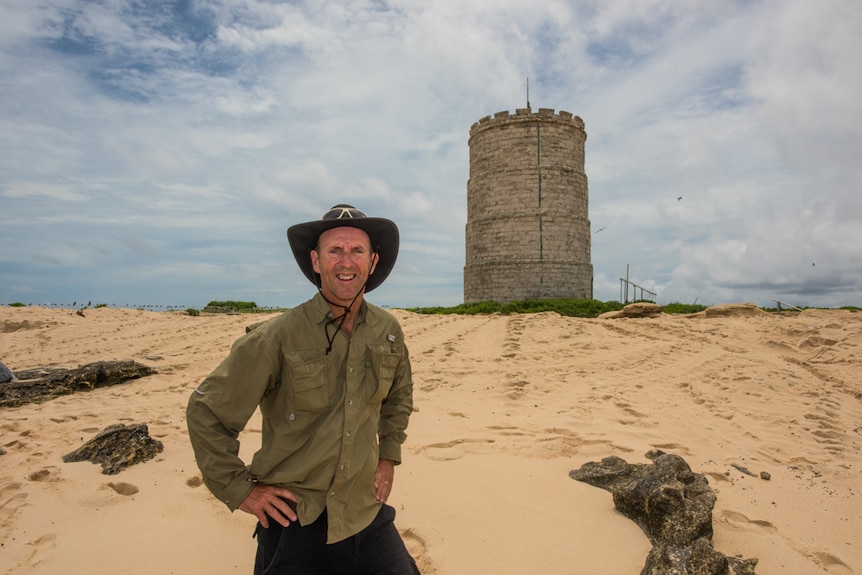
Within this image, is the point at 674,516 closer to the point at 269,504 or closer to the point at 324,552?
the point at 324,552

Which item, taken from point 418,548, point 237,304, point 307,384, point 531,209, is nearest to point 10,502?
point 418,548

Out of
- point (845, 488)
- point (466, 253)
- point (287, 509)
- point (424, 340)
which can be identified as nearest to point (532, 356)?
point (424, 340)

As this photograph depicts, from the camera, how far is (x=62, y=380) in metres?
8.13

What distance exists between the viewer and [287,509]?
7.22 ft

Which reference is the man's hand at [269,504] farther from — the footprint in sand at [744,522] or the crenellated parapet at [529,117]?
the crenellated parapet at [529,117]

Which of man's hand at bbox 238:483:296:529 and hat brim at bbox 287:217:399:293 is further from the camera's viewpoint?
hat brim at bbox 287:217:399:293

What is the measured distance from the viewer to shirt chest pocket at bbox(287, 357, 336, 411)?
2277 mm

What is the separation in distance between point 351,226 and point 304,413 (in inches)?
36.6

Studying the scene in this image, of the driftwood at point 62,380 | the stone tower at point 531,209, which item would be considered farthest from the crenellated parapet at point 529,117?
the driftwood at point 62,380

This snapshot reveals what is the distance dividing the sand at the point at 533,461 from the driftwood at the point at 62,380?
0.31m

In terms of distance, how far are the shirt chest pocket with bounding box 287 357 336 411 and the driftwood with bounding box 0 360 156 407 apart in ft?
24.1

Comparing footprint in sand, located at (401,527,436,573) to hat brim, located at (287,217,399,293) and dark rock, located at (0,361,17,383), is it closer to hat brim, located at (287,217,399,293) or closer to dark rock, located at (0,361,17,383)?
hat brim, located at (287,217,399,293)

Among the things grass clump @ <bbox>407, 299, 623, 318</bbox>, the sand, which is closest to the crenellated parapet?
grass clump @ <bbox>407, 299, 623, 318</bbox>

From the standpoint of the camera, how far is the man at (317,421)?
2.15m
